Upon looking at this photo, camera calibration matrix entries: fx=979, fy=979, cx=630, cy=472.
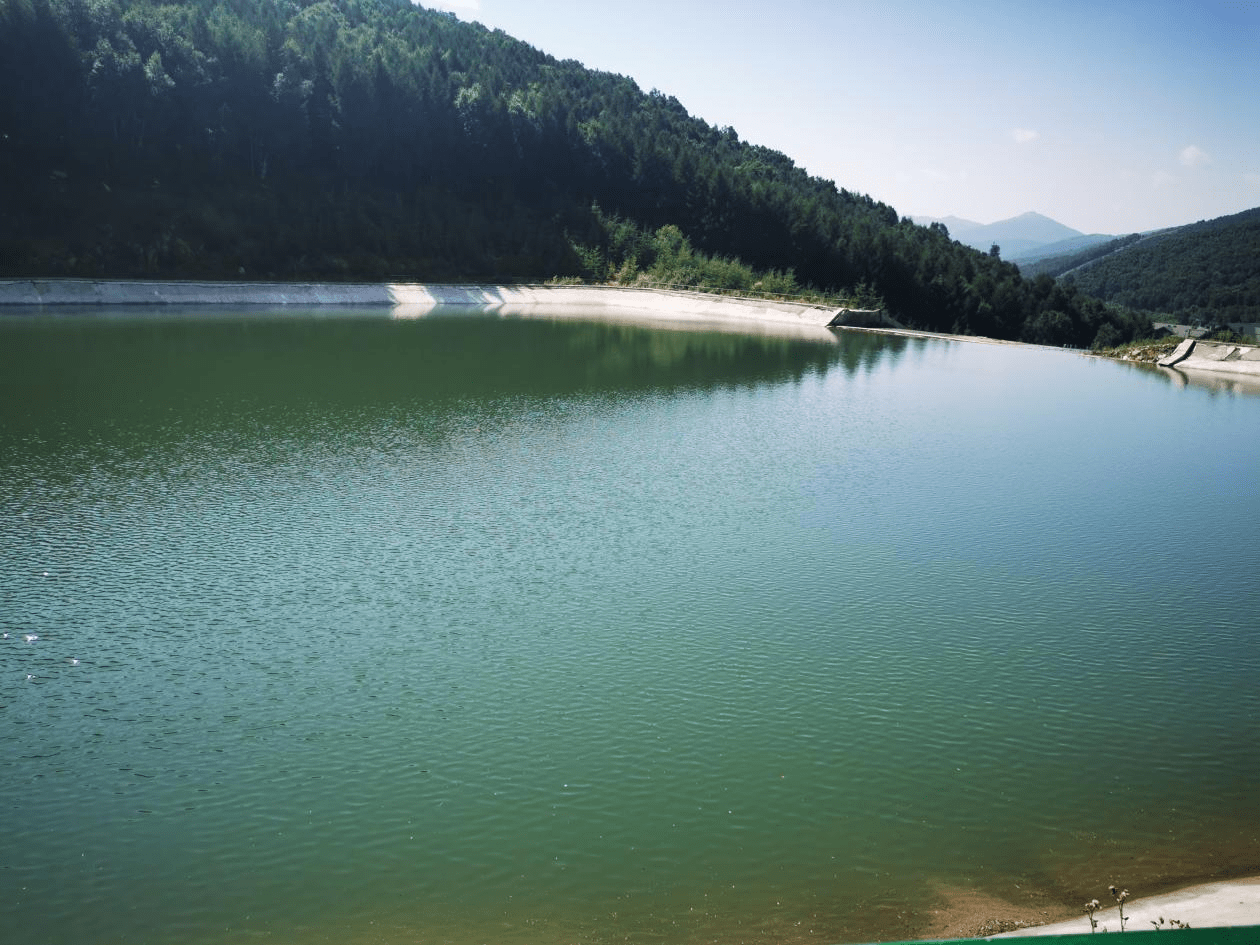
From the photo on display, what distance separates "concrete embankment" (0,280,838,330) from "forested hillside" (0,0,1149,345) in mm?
3428

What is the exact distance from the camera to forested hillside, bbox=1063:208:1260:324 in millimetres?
118000

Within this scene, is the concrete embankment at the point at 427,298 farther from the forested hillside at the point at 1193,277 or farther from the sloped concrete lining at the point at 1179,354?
the forested hillside at the point at 1193,277

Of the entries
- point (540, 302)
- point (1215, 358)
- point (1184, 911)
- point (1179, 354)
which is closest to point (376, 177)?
point (540, 302)

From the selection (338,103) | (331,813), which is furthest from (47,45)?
(331,813)

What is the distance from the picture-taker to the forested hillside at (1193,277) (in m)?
118

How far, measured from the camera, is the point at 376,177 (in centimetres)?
7706

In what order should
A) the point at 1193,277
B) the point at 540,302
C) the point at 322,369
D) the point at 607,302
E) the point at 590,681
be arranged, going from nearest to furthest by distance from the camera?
1. the point at 590,681
2. the point at 322,369
3. the point at 540,302
4. the point at 607,302
5. the point at 1193,277

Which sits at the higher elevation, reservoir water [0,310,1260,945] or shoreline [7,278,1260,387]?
shoreline [7,278,1260,387]

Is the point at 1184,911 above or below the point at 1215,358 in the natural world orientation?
below

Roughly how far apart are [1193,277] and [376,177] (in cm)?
11122

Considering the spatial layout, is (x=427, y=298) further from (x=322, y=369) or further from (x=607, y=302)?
(x=322, y=369)

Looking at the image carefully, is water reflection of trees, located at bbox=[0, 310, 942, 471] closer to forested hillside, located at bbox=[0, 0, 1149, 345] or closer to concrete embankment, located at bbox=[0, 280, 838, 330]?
concrete embankment, located at bbox=[0, 280, 838, 330]

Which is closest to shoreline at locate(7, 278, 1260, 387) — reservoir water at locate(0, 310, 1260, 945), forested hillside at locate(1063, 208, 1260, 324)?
reservoir water at locate(0, 310, 1260, 945)

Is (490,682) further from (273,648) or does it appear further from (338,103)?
(338,103)
